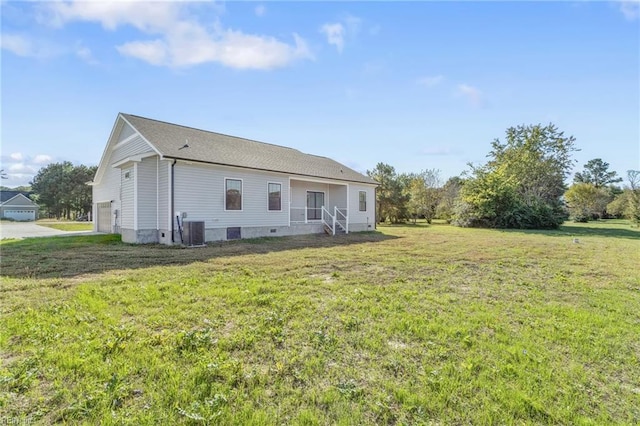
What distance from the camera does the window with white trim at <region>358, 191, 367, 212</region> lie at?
65.4ft

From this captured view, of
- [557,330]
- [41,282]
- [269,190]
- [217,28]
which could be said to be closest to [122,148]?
[269,190]

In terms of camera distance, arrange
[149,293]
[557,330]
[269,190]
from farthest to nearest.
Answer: [269,190] → [149,293] → [557,330]

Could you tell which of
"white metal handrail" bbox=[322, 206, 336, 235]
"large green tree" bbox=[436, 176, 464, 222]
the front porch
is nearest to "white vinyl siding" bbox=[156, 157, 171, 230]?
the front porch

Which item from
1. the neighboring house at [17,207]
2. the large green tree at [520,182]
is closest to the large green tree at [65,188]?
the neighboring house at [17,207]

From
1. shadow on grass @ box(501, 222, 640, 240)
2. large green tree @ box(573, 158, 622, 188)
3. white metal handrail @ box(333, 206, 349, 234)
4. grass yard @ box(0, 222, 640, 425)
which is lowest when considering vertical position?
grass yard @ box(0, 222, 640, 425)

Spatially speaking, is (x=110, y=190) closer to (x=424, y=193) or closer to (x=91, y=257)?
(x=91, y=257)

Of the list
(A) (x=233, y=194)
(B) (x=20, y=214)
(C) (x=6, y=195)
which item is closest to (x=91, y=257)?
(A) (x=233, y=194)

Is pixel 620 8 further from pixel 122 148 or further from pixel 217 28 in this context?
pixel 122 148

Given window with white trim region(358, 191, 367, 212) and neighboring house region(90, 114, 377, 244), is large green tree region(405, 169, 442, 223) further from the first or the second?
neighboring house region(90, 114, 377, 244)

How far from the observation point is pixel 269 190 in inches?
582

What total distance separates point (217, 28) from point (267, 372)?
9799mm

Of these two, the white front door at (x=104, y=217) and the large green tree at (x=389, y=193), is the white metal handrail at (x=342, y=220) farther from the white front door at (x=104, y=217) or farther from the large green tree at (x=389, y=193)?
the white front door at (x=104, y=217)

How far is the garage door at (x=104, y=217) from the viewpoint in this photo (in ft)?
56.1

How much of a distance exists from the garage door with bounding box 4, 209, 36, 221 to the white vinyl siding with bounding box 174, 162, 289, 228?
5001 centimetres
